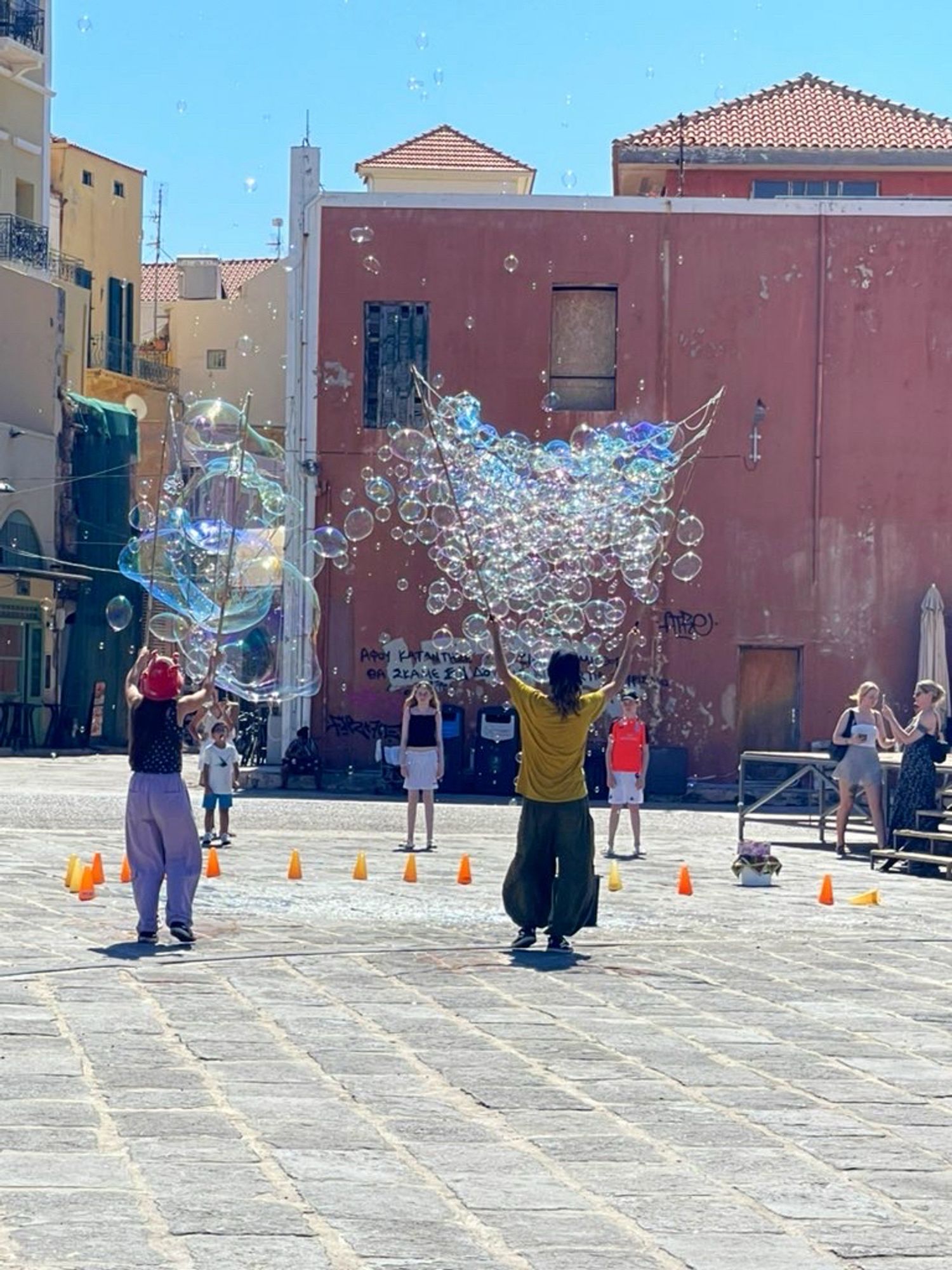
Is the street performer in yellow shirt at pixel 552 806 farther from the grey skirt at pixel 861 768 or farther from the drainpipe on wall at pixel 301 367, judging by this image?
the drainpipe on wall at pixel 301 367

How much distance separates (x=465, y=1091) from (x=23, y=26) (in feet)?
144

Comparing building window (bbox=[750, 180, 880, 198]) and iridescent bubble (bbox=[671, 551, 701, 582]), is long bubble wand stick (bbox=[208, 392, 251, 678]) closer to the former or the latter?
iridescent bubble (bbox=[671, 551, 701, 582])

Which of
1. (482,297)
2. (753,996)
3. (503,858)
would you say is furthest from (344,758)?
(753,996)

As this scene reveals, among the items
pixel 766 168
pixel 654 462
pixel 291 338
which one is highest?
pixel 766 168

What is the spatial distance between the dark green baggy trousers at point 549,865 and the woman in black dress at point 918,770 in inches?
277

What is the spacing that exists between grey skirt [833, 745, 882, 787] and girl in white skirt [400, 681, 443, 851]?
11.7ft

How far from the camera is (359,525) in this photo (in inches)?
1144

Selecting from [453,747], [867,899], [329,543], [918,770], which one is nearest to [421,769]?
[918,770]

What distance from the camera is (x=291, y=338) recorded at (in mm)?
30188

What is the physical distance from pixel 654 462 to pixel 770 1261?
22.8 metres

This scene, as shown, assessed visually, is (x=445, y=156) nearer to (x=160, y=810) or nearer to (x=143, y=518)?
(x=143, y=518)

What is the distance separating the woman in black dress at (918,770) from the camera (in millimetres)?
17531

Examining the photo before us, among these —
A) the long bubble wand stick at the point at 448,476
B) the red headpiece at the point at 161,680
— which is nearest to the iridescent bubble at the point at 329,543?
the long bubble wand stick at the point at 448,476

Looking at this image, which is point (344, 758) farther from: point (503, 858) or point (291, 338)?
point (503, 858)
